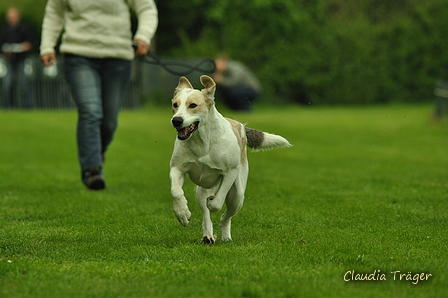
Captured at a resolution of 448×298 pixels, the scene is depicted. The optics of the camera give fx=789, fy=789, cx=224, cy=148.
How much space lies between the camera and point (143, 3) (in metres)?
8.96

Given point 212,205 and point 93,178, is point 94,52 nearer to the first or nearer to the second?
point 93,178

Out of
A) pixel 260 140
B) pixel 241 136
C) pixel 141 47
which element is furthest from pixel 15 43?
pixel 241 136

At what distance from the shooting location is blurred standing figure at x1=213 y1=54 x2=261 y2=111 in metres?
25.1

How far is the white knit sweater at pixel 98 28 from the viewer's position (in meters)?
8.66

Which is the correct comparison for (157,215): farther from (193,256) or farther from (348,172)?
(348,172)

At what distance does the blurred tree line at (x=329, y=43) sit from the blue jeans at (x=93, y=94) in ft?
71.6

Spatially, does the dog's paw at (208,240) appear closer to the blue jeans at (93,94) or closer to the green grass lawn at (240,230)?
the green grass lawn at (240,230)

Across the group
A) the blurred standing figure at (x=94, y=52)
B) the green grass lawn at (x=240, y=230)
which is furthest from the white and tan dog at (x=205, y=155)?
the blurred standing figure at (x=94, y=52)

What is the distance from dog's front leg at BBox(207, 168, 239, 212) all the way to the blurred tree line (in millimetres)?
24797

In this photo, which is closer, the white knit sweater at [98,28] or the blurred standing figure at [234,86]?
the white knit sweater at [98,28]

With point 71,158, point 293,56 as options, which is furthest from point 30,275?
point 293,56

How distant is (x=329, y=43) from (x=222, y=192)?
82.9ft

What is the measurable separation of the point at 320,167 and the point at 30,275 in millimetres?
7958

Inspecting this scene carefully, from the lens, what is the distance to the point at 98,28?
28.5 feet
